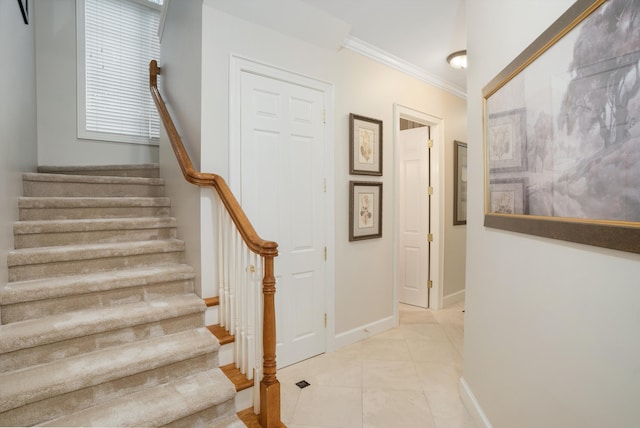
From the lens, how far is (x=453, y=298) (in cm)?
410

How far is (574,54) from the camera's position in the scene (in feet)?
3.33

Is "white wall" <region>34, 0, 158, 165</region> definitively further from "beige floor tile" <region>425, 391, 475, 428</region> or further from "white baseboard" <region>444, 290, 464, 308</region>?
"white baseboard" <region>444, 290, 464, 308</region>

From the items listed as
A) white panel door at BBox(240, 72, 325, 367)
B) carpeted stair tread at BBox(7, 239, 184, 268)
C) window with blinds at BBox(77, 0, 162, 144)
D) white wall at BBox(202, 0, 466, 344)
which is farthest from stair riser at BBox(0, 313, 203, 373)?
window with blinds at BBox(77, 0, 162, 144)

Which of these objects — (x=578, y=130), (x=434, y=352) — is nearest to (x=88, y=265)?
(x=578, y=130)

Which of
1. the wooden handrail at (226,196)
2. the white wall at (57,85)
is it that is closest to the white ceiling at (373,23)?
the wooden handrail at (226,196)

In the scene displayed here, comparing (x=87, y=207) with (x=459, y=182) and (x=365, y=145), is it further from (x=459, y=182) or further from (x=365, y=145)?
(x=459, y=182)

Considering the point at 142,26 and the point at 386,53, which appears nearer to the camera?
the point at 386,53

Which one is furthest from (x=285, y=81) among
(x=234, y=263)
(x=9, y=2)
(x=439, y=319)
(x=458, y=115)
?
(x=439, y=319)

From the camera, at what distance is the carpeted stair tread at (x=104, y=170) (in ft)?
10.6

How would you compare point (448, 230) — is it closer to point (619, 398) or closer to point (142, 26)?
point (619, 398)

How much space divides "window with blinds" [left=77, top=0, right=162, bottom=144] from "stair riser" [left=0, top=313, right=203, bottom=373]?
283 cm

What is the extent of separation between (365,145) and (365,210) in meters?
0.61

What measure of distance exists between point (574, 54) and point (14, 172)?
3.14m

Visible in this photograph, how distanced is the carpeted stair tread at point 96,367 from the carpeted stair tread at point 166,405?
116 millimetres
